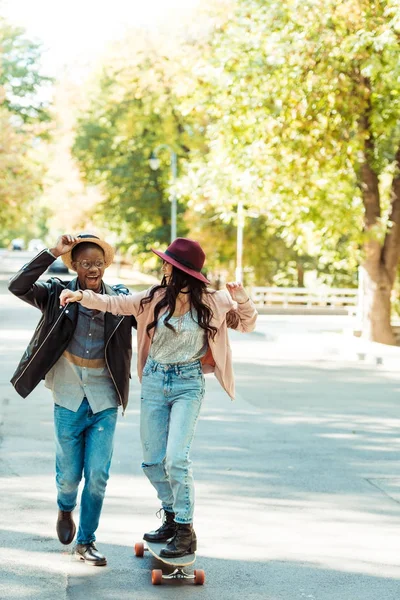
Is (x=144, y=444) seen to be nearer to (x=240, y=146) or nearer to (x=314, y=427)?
(x=314, y=427)

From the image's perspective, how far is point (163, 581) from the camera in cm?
537

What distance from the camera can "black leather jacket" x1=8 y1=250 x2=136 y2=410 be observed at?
18.1ft

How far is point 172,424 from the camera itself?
5.41m

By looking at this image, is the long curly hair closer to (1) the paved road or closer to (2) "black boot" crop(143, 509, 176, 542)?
(2) "black boot" crop(143, 509, 176, 542)

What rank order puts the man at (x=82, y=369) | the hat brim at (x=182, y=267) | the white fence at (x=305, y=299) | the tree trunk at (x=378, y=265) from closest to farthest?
the hat brim at (x=182, y=267) < the man at (x=82, y=369) < the tree trunk at (x=378, y=265) < the white fence at (x=305, y=299)

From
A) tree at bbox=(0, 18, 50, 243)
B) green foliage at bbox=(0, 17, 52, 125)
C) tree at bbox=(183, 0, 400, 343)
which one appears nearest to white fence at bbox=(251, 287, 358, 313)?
tree at bbox=(0, 18, 50, 243)

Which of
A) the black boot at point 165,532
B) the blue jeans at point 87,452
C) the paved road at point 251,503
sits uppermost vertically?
the blue jeans at point 87,452

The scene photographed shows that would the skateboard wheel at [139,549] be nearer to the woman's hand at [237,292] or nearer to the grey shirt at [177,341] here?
the grey shirt at [177,341]

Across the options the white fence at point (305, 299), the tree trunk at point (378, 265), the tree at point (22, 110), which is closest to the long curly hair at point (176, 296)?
the tree trunk at point (378, 265)

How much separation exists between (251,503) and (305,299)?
3237 centimetres

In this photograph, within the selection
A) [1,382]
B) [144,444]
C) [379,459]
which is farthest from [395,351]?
[144,444]

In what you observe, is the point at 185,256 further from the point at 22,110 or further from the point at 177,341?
the point at 22,110

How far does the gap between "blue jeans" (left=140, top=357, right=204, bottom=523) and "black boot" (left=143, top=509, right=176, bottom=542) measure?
0.21m

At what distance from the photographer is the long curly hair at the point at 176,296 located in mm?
5457
